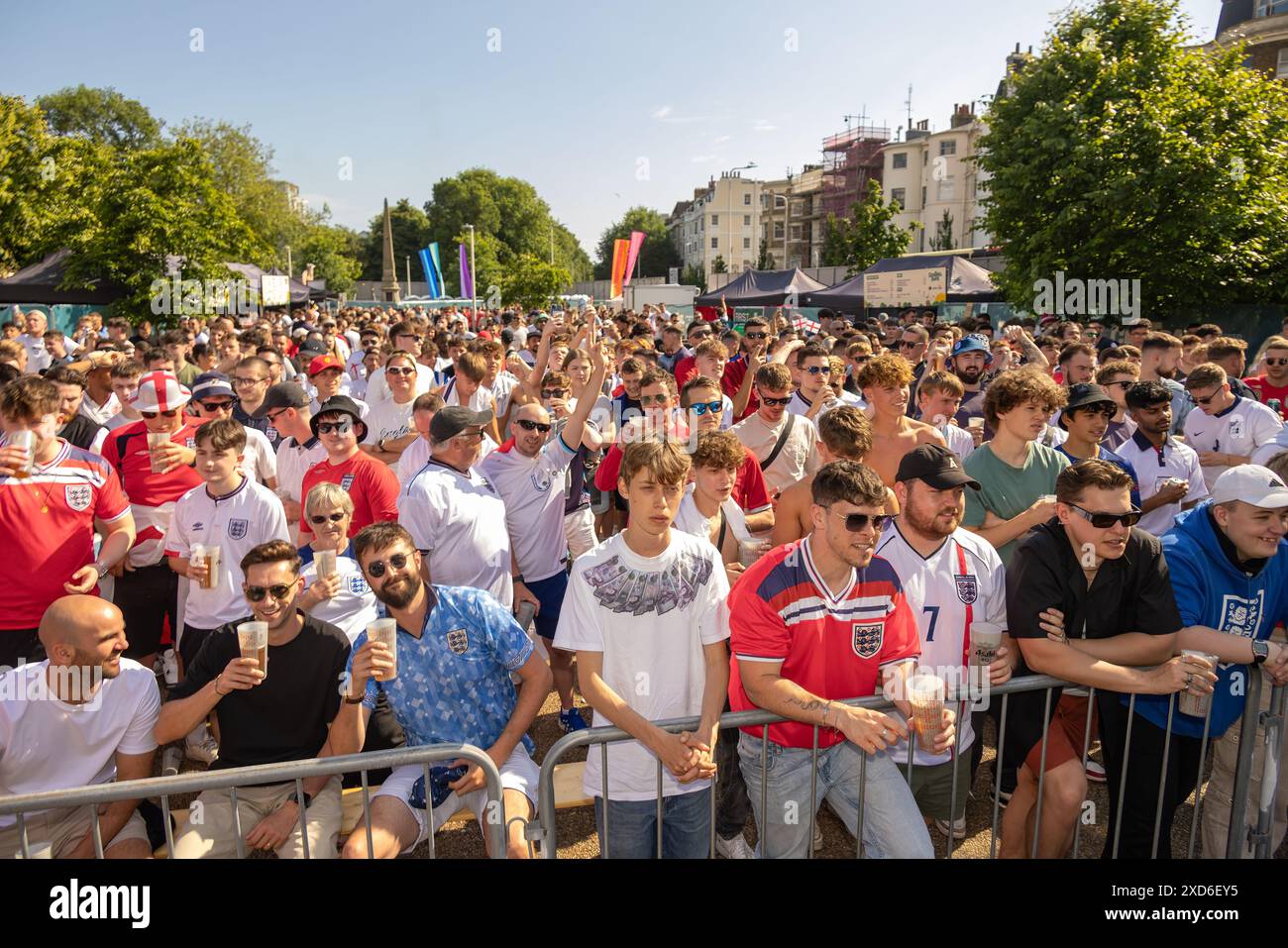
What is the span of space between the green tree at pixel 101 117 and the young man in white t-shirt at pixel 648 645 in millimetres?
71236

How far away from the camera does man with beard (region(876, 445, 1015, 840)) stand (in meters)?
3.40

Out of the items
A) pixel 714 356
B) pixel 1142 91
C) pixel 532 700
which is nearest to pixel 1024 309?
pixel 1142 91

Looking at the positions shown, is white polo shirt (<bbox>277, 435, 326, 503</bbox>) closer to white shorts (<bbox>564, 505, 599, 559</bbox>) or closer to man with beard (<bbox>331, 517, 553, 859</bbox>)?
white shorts (<bbox>564, 505, 599, 559</bbox>)

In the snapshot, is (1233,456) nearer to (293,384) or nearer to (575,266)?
(293,384)

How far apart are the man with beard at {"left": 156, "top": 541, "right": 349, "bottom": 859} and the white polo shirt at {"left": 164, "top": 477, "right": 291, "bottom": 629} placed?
95 cm

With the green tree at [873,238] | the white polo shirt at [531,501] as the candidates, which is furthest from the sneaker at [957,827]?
the green tree at [873,238]

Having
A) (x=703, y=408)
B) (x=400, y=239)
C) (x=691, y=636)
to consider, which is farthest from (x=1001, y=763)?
(x=400, y=239)

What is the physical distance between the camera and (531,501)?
513 centimetres

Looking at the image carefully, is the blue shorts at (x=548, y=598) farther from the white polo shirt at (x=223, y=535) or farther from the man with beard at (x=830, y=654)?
the man with beard at (x=830, y=654)

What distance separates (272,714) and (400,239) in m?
96.3

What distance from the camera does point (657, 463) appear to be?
3244 mm

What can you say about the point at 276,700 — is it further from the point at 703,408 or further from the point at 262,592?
the point at 703,408

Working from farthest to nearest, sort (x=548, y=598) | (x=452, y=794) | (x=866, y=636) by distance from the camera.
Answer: (x=548, y=598) < (x=452, y=794) < (x=866, y=636)

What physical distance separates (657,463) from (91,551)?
351 centimetres
